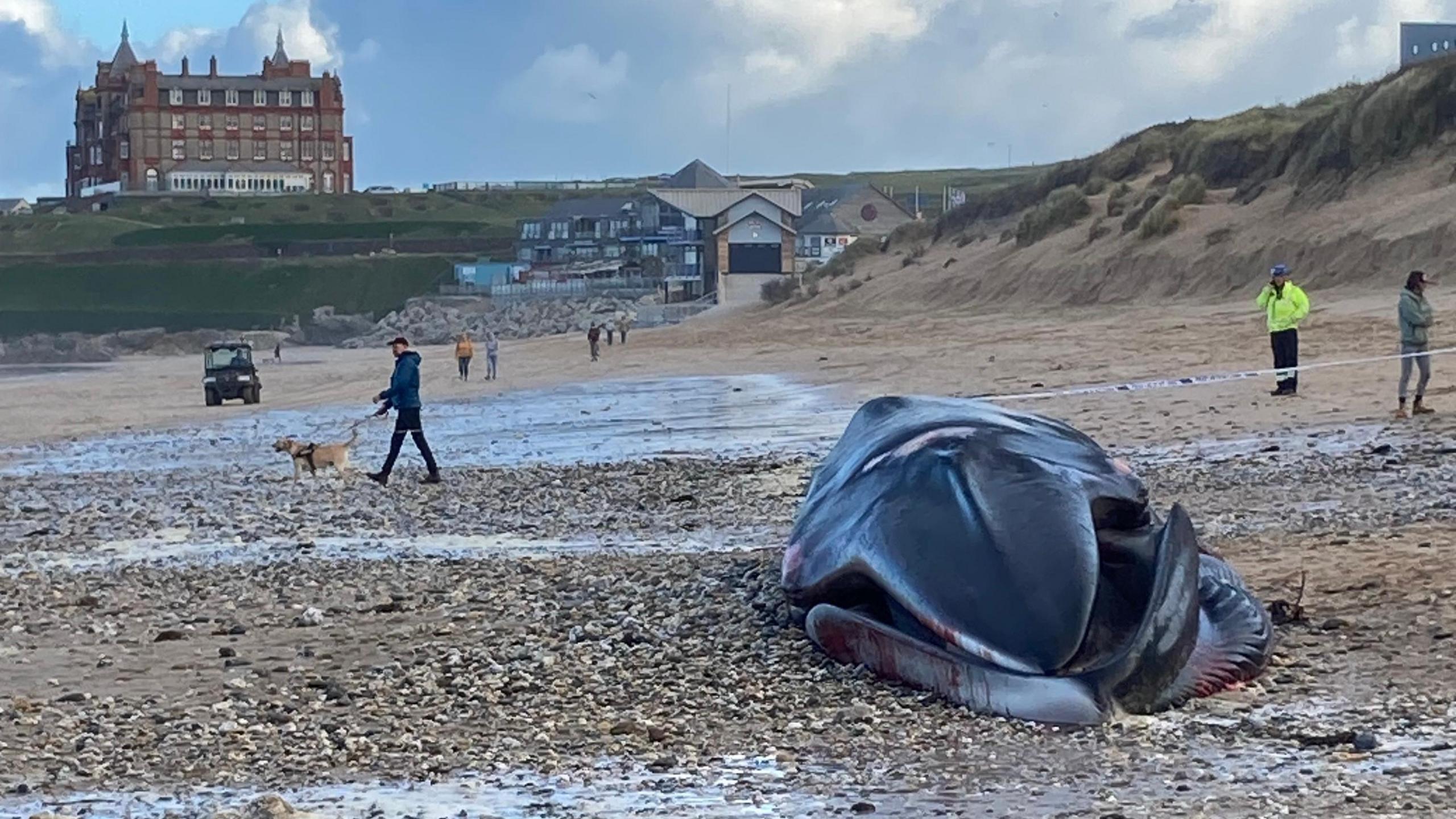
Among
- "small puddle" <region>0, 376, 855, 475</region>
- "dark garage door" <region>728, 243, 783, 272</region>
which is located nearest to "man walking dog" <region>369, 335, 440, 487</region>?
"small puddle" <region>0, 376, 855, 475</region>

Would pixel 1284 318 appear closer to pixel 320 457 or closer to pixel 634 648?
pixel 320 457

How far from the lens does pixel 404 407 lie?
57.9 ft

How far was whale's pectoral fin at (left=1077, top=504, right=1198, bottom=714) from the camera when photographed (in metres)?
6.33

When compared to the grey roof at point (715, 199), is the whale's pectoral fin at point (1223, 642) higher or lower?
lower

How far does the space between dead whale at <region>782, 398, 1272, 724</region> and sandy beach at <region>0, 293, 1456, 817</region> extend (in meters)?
0.13

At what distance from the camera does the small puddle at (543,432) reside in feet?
66.4

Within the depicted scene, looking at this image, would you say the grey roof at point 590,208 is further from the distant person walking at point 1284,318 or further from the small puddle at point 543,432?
the distant person walking at point 1284,318

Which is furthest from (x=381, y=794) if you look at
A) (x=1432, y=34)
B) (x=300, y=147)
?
(x=300, y=147)

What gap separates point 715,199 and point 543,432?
7176 cm

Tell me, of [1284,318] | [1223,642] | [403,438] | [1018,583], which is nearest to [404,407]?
[403,438]

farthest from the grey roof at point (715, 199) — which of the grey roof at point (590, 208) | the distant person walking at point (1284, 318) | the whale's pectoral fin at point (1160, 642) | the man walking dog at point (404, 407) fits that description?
the whale's pectoral fin at point (1160, 642)

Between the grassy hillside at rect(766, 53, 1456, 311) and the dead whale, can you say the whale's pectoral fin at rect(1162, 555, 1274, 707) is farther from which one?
the grassy hillside at rect(766, 53, 1456, 311)

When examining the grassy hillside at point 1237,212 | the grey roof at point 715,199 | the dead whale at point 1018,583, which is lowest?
the dead whale at point 1018,583

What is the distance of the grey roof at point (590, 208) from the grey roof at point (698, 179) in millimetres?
3108
